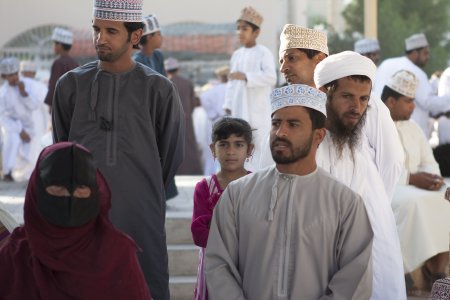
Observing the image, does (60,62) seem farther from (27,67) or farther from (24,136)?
(27,67)

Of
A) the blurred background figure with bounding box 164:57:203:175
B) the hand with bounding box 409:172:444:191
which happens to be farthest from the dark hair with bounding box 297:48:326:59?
the blurred background figure with bounding box 164:57:203:175

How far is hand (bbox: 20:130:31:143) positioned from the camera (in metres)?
15.5

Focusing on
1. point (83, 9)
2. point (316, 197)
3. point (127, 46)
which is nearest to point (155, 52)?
point (127, 46)

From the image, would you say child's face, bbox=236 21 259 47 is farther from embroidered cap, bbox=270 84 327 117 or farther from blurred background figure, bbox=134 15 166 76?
embroidered cap, bbox=270 84 327 117

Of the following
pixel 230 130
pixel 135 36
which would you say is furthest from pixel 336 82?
pixel 135 36

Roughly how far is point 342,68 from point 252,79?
5708mm

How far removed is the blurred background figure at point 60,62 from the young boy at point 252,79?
204cm

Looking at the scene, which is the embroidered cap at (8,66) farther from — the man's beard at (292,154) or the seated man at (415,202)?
the man's beard at (292,154)

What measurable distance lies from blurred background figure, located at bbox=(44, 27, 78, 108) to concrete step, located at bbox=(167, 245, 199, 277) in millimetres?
3881

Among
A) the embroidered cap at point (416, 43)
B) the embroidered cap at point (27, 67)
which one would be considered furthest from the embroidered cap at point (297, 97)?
the embroidered cap at point (27, 67)

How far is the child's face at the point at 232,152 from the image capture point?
19.1ft

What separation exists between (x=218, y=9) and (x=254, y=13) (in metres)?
8.27

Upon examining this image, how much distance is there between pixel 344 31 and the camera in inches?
960

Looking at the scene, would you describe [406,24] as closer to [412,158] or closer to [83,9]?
[83,9]
